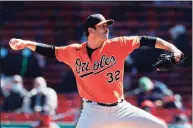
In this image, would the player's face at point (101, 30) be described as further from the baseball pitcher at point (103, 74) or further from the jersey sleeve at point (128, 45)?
the jersey sleeve at point (128, 45)

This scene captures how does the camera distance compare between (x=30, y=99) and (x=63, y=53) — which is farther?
(x=30, y=99)

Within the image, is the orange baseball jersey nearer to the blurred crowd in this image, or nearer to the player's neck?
the player's neck

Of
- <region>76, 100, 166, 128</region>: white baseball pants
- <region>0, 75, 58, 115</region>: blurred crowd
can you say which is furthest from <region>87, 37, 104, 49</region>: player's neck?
<region>0, 75, 58, 115</region>: blurred crowd

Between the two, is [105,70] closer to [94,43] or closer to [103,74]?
[103,74]

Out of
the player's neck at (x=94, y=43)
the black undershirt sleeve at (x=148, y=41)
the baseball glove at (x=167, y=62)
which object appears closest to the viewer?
the baseball glove at (x=167, y=62)

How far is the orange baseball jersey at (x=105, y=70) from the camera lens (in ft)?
20.3

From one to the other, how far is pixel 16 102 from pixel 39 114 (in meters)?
1.54

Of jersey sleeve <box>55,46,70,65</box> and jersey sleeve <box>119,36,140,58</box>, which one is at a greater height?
jersey sleeve <box>119,36,140,58</box>

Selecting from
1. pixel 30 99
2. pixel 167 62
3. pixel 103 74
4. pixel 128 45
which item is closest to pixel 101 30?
pixel 128 45

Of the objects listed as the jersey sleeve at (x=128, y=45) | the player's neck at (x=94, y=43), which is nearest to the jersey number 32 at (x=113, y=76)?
the jersey sleeve at (x=128, y=45)

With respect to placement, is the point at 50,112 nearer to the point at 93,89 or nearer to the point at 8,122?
the point at 8,122

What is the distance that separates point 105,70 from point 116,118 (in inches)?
18.5

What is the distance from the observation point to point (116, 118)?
6.14 m

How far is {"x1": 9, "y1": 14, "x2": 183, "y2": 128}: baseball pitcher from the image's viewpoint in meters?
6.13
